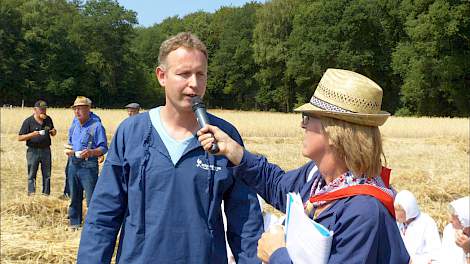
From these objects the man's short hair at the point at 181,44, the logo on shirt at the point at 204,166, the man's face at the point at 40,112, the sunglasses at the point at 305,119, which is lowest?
the logo on shirt at the point at 204,166

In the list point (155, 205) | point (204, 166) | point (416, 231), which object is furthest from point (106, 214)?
point (416, 231)

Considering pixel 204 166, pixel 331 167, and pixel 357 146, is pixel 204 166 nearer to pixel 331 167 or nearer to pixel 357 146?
pixel 331 167

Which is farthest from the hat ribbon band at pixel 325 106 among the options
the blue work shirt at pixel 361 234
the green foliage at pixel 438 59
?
the green foliage at pixel 438 59

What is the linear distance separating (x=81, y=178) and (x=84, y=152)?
1.28ft

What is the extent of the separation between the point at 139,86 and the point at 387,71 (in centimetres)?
3173

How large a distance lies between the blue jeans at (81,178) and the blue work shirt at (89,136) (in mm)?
204

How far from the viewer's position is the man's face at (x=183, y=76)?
8.32 feet

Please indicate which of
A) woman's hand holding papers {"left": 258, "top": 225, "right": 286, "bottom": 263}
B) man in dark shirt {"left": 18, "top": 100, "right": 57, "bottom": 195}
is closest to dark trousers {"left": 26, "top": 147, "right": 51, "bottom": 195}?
man in dark shirt {"left": 18, "top": 100, "right": 57, "bottom": 195}

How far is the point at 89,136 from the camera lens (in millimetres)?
7910

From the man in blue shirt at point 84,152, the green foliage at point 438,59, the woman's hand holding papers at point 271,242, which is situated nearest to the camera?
the woman's hand holding papers at point 271,242

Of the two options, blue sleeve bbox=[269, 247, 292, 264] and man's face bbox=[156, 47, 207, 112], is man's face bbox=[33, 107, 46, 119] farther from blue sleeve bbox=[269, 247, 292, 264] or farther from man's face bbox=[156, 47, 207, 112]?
blue sleeve bbox=[269, 247, 292, 264]

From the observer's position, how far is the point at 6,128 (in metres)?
21.5

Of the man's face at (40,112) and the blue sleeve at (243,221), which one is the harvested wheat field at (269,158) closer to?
the man's face at (40,112)

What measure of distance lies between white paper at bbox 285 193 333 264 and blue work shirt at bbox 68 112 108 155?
620 centimetres
